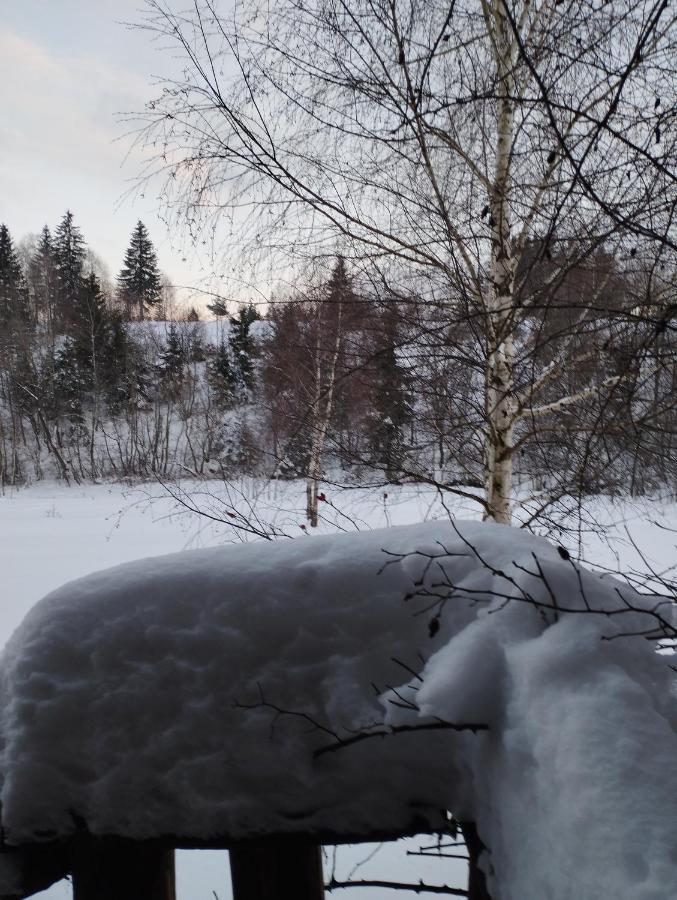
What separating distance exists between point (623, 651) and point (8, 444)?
32239 mm

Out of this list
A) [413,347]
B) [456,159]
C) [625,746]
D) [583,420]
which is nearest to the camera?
[625,746]

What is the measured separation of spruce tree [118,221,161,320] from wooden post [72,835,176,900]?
140ft

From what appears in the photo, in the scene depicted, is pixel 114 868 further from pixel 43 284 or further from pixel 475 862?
pixel 43 284

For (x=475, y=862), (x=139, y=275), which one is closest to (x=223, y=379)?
(x=139, y=275)

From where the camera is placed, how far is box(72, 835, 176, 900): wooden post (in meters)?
0.98

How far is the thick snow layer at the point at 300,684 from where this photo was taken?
0.80 meters

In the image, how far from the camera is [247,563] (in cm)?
111

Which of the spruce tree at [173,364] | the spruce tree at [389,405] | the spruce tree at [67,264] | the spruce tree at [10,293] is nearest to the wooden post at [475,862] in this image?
the spruce tree at [389,405]

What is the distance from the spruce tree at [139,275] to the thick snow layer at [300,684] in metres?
42.5

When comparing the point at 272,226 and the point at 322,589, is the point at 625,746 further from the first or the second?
the point at 272,226

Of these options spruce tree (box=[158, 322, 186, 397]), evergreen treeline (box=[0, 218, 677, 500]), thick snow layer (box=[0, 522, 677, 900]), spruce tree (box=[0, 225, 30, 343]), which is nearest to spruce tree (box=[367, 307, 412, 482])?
evergreen treeline (box=[0, 218, 677, 500])

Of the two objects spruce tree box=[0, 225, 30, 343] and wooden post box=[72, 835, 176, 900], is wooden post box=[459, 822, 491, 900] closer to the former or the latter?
wooden post box=[72, 835, 176, 900]

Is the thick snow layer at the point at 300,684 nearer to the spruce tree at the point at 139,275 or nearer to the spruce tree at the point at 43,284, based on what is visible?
the spruce tree at the point at 43,284

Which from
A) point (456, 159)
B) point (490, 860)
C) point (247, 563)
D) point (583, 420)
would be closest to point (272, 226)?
point (456, 159)
